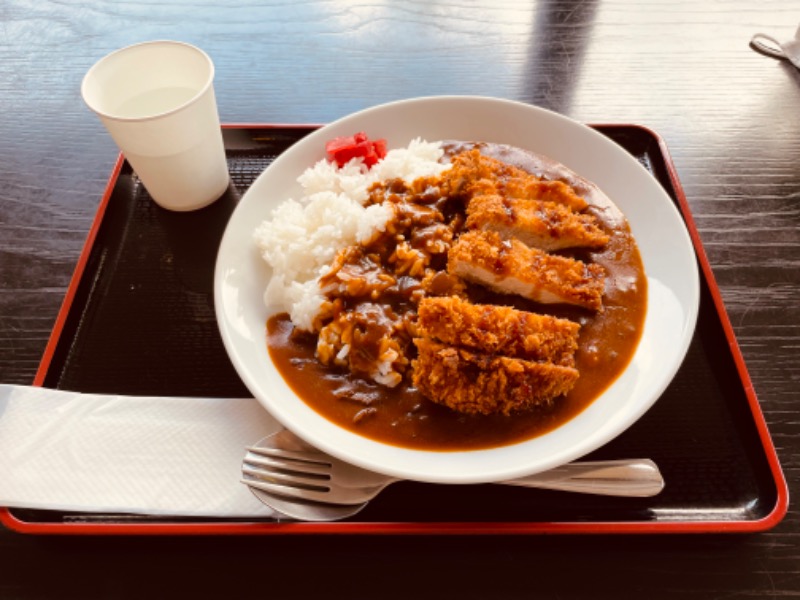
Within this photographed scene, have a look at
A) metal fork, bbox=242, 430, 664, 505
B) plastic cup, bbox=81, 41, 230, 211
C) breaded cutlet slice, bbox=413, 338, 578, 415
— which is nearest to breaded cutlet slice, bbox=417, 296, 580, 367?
breaded cutlet slice, bbox=413, 338, 578, 415

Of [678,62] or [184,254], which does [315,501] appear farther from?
[678,62]

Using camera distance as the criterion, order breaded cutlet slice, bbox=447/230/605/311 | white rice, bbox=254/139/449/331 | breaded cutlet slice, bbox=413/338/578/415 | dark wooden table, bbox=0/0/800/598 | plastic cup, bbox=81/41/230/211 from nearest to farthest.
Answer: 1. dark wooden table, bbox=0/0/800/598
2. breaded cutlet slice, bbox=413/338/578/415
3. breaded cutlet slice, bbox=447/230/605/311
4. white rice, bbox=254/139/449/331
5. plastic cup, bbox=81/41/230/211

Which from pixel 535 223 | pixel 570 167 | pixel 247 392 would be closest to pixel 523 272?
pixel 535 223

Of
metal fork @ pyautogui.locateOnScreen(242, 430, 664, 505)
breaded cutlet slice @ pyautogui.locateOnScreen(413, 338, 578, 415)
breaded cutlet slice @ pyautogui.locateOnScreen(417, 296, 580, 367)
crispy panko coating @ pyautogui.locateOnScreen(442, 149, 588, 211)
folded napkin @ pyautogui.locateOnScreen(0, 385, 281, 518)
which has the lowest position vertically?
folded napkin @ pyautogui.locateOnScreen(0, 385, 281, 518)

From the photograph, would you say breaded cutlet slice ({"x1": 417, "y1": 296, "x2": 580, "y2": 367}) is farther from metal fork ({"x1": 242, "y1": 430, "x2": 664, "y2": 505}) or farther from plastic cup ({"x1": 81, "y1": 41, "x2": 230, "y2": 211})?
plastic cup ({"x1": 81, "y1": 41, "x2": 230, "y2": 211})

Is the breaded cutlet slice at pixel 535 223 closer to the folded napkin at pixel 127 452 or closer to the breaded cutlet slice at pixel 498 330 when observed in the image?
the breaded cutlet slice at pixel 498 330

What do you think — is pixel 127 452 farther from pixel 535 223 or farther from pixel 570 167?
pixel 570 167
